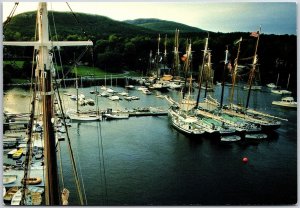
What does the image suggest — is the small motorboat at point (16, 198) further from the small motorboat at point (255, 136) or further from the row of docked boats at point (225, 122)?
the small motorboat at point (255, 136)

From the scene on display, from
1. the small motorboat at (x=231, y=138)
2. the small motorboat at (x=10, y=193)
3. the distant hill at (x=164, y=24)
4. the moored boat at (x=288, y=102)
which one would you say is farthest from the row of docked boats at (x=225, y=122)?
the small motorboat at (x=10, y=193)

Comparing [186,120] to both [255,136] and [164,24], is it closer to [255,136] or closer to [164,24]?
[255,136]

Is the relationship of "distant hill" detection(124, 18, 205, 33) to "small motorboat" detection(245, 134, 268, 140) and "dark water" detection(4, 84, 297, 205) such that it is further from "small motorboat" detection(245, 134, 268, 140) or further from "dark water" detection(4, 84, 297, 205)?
"small motorboat" detection(245, 134, 268, 140)

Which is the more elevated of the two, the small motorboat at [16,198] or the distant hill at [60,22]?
the distant hill at [60,22]

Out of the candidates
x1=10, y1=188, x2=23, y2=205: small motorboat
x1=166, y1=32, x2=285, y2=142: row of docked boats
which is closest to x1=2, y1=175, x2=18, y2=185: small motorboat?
x1=10, y1=188, x2=23, y2=205: small motorboat

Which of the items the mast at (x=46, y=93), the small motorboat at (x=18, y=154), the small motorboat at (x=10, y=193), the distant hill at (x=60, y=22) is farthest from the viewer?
the small motorboat at (x=18, y=154)

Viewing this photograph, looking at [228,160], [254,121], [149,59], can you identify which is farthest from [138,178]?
[149,59]
